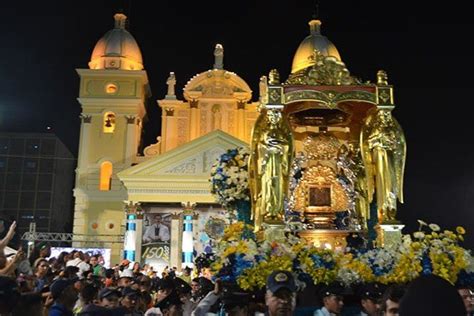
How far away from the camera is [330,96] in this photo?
11.4 m

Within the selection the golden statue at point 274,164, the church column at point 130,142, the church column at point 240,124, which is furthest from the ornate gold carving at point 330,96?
the church column at point 130,142

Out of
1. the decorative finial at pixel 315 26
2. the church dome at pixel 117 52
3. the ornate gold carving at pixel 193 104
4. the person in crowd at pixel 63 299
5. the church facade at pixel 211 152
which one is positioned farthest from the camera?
the decorative finial at pixel 315 26

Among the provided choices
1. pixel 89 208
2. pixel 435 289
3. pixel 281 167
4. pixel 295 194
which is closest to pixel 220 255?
pixel 281 167

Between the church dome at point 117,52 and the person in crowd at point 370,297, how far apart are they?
30.6 metres

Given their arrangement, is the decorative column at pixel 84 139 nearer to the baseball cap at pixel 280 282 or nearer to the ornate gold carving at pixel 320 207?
the ornate gold carving at pixel 320 207

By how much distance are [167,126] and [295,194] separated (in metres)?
24.7

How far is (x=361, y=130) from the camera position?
1246 centimetres

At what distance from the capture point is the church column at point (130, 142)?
35.2m

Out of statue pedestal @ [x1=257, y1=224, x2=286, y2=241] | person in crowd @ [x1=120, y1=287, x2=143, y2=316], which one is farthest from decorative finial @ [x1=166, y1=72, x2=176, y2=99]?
person in crowd @ [x1=120, y1=287, x2=143, y2=316]

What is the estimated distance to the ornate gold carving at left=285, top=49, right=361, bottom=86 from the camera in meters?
11.6

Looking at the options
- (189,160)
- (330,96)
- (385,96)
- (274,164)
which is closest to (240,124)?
(189,160)

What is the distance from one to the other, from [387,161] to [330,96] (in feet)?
5.85

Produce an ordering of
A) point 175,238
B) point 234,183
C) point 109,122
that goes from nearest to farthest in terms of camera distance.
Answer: point 234,183, point 175,238, point 109,122

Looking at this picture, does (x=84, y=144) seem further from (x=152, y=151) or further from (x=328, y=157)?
(x=328, y=157)
